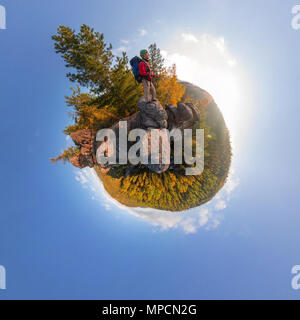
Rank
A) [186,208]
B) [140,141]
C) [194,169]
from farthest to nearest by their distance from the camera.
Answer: [186,208] → [194,169] → [140,141]

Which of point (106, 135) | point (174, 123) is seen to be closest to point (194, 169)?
point (174, 123)

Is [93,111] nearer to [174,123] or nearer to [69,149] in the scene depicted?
[69,149]

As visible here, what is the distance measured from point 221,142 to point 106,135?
7.88 m

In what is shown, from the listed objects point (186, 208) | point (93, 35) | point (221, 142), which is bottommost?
point (186, 208)

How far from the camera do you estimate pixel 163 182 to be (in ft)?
27.8

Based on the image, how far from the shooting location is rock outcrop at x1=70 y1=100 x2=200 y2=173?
22.6ft

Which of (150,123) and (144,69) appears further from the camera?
(150,123)

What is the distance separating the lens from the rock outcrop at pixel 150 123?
6879 millimetres

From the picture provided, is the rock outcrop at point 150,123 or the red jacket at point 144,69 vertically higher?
the red jacket at point 144,69

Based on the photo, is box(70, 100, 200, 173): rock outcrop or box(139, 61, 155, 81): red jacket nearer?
box(139, 61, 155, 81): red jacket

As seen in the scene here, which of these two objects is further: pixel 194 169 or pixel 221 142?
pixel 221 142

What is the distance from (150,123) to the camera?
7.06 m

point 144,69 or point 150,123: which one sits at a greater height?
point 144,69

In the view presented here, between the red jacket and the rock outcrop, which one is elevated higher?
the red jacket
